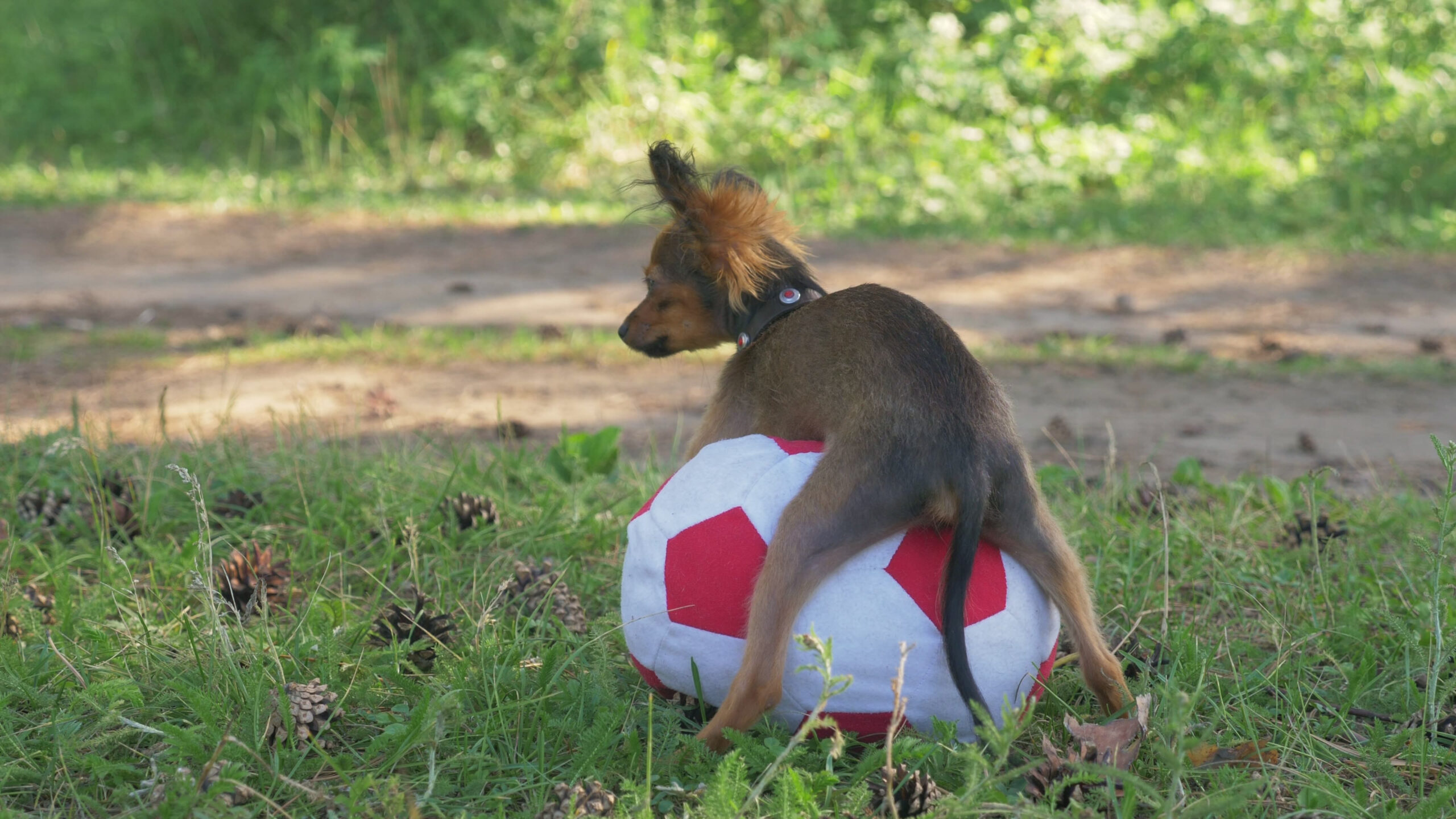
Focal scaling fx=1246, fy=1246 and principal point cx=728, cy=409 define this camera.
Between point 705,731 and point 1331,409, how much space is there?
14.5 ft

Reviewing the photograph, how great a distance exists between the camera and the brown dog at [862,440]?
2.48 m

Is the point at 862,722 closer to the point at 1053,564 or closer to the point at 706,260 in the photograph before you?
the point at 1053,564

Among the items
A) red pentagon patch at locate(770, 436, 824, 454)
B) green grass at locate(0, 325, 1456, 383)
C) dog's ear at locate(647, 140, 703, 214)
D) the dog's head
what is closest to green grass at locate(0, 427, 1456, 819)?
red pentagon patch at locate(770, 436, 824, 454)

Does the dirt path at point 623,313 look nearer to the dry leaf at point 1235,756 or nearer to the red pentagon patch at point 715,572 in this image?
the dry leaf at point 1235,756

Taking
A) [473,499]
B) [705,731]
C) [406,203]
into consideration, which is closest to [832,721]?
[705,731]

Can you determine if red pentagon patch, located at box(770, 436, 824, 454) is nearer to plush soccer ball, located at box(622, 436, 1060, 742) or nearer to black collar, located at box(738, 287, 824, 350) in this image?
plush soccer ball, located at box(622, 436, 1060, 742)

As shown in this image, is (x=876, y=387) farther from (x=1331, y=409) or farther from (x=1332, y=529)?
(x=1331, y=409)

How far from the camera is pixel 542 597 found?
3.32 metres

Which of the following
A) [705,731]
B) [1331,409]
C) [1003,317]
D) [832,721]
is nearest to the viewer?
[832,721]

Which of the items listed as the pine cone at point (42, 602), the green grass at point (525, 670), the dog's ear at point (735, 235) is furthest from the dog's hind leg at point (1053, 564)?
the pine cone at point (42, 602)

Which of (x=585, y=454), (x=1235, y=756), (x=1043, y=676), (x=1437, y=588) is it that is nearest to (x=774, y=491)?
(x=1043, y=676)

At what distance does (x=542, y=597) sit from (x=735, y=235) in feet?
3.56

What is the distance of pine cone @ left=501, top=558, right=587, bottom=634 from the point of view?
3.20 m

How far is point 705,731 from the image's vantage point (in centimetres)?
252
